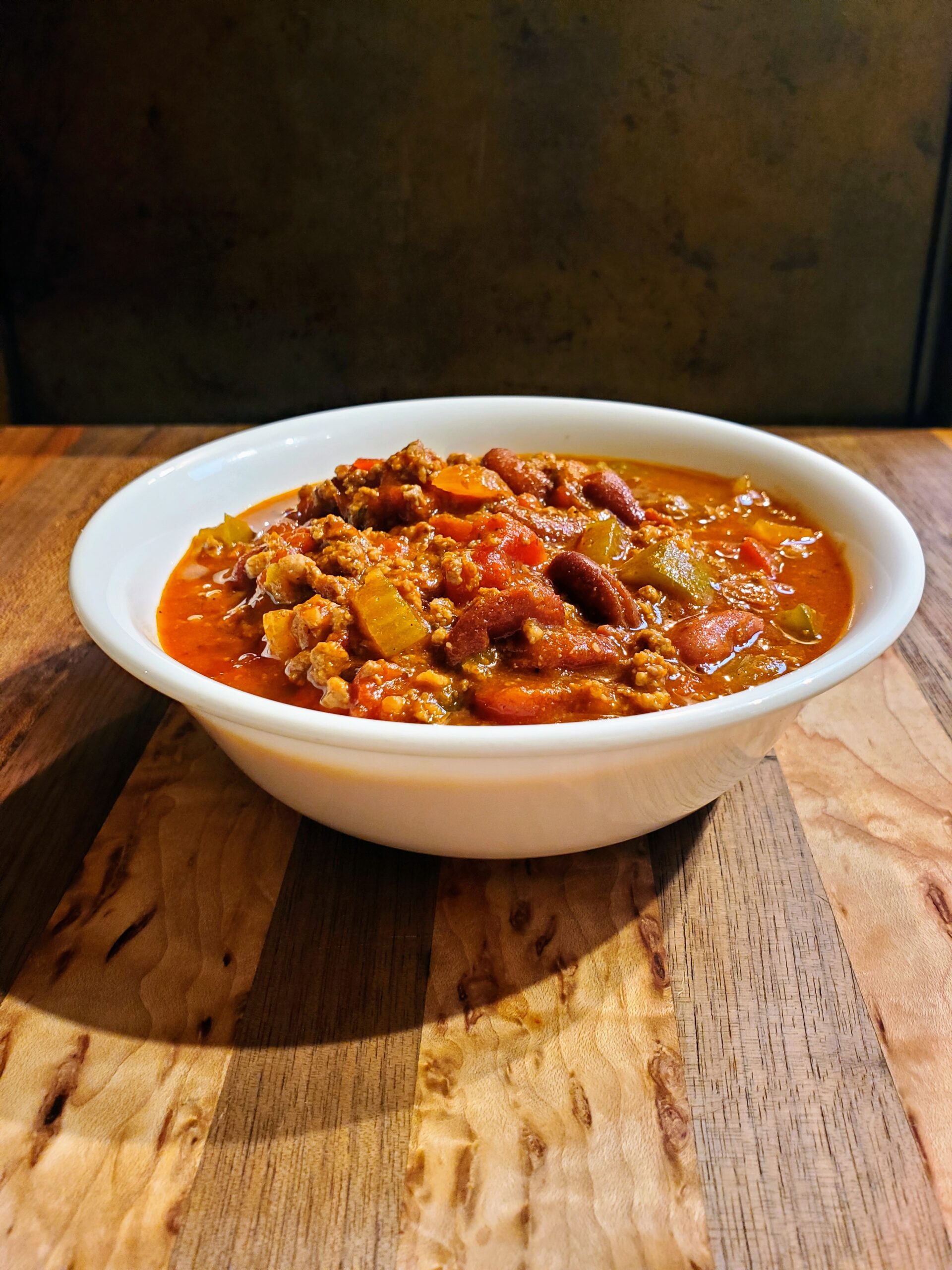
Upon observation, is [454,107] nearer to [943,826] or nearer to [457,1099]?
[943,826]

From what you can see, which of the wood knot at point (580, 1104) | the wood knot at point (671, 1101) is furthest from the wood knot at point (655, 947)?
the wood knot at point (580, 1104)

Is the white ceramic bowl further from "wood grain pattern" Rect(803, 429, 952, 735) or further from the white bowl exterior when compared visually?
"wood grain pattern" Rect(803, 429, 952, 735)

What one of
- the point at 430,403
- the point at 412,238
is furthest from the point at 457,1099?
the point at 412,238

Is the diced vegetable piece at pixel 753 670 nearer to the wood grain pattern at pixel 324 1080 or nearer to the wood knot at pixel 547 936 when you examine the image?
the wood knot at pixel 547 936

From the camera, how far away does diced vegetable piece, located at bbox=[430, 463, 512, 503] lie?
2.81m

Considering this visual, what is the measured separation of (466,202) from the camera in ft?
18.3

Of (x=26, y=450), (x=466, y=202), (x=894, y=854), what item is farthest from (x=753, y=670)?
(x=466, y=202)

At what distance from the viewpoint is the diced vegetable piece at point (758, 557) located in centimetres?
267

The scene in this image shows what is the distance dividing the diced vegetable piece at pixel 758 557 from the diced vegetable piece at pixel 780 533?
0.08 metres

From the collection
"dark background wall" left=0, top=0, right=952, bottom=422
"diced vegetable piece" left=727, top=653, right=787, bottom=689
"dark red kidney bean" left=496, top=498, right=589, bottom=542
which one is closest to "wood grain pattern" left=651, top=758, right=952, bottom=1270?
"diced vegetable piece" left=727, top=653, right=787, bottom=689

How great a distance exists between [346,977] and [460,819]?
37 cm

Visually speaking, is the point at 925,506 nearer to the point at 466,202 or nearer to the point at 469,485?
the point at 469,485

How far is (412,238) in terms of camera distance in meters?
5.68

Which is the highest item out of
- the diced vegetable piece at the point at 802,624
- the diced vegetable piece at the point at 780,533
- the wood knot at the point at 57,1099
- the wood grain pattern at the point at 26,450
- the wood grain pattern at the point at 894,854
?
the diced vegetable piece at the point at 802,624
